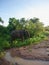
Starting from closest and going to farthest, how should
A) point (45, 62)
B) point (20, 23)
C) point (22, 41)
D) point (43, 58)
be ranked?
point (45, 62) → point (43, 58) → point (22, 41) → point (20, 23)

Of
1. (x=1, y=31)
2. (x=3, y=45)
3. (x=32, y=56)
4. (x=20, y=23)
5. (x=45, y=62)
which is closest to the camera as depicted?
(x=45, y=62)

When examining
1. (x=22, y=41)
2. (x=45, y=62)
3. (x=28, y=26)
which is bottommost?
(x=45, y=62)

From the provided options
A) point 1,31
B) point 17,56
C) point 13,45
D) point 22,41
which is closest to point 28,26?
point 1,31

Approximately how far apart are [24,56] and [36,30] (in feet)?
31.3

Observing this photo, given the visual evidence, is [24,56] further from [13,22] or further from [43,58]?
A: [13,22]

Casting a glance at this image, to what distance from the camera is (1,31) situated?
18500mm

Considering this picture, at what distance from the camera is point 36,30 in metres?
19.4

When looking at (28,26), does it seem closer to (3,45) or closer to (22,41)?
(22,41)

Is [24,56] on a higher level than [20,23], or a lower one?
lower

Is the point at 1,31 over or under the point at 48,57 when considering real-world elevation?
over

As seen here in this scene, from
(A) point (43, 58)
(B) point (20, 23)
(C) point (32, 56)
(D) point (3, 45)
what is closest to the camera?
(A) point (43, 58)

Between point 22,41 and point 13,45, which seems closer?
point 13,45

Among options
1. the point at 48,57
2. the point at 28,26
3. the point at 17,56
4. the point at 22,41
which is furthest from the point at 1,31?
the point at 48,57

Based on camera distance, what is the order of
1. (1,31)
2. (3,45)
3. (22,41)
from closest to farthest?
(3,45)
(22,41)
(1,31)
